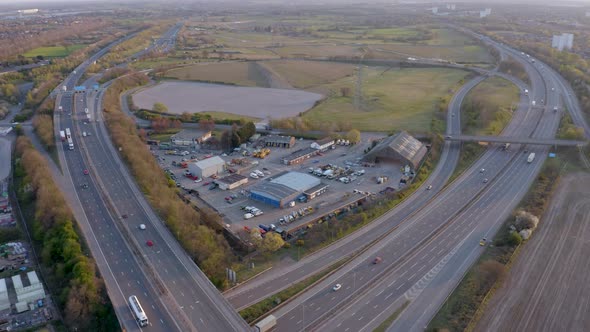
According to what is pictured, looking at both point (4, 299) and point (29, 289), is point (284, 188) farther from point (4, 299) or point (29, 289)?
point (4, 299)

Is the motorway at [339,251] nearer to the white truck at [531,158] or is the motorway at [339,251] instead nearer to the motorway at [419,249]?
the motorway at [419,249]

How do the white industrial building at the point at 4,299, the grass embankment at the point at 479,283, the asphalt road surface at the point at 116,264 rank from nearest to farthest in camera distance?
the asphalt road surface at the point at 116,264 < the grass embankment at the point at 479,283 < the white industrial building at the point at 4,299

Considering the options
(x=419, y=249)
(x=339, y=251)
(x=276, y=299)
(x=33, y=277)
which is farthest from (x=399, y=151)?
(x=33, y=277)

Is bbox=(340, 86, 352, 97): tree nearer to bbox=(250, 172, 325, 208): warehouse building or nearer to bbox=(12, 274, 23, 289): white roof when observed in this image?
bbox=(250, 172, 325, 208): warehouse building

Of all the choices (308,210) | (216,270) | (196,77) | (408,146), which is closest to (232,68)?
(196,77)

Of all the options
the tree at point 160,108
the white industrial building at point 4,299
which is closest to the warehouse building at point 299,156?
the tree at point 160,108

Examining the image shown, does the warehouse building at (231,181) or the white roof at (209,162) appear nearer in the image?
the warehouse building at (231,181)
